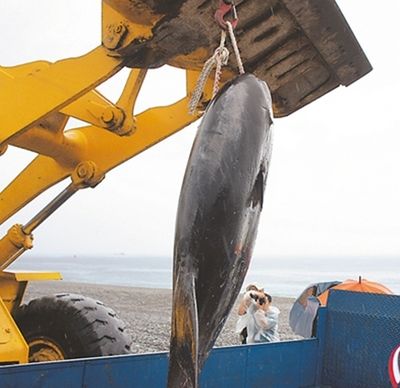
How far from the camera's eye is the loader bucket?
2797mm

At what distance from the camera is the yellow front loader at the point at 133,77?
287cm

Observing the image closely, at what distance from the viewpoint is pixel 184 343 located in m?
1.48

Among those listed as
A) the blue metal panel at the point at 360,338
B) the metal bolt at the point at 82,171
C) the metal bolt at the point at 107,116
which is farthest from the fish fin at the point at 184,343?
the blue metal panel at the point at 360,338

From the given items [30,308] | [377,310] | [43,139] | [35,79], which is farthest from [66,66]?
[377,310]

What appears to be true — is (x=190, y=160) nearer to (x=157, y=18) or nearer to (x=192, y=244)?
(x=192, y=244)

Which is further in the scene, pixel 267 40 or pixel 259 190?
pixel 267 40

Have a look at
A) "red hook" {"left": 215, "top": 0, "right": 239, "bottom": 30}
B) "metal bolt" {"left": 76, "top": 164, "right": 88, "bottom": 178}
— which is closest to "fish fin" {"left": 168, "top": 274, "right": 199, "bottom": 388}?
"red hook" {"left": 215, "top": 0, "right": 239, "bottom": 30}

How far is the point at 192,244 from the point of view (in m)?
1.54

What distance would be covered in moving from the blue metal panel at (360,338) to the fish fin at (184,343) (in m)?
2.96

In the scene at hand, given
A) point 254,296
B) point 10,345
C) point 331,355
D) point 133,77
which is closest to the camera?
point 10,345

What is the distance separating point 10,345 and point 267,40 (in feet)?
6.98

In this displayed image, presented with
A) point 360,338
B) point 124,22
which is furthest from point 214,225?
point 360,338

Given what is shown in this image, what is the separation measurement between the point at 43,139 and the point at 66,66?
3.48 feet

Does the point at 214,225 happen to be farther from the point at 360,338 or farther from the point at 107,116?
the point at 360,338
